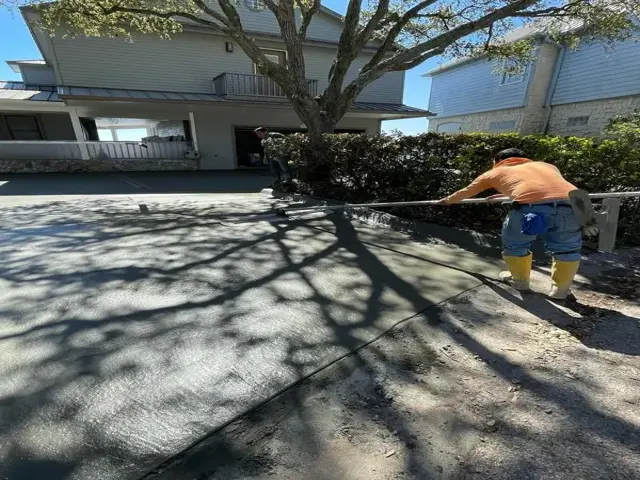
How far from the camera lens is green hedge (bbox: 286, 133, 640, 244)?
163 inches

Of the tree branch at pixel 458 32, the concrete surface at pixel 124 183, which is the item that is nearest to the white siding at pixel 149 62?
the concrete surface at pixel 124 183

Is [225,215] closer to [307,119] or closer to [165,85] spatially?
[307,119]

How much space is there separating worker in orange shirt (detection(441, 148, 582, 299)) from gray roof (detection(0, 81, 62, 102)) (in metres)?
14.5

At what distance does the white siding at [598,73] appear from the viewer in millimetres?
12883

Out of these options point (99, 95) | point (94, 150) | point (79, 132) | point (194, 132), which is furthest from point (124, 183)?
point (194, 132)

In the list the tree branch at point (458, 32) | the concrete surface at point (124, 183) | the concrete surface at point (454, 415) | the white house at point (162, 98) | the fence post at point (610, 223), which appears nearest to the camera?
the concrete surface at point (454, 415)

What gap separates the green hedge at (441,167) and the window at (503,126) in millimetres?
13873

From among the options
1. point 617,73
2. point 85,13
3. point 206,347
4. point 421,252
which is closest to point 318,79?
point 85,13

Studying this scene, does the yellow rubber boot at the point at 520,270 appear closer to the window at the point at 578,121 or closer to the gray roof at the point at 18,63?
the window at the point at 578,121

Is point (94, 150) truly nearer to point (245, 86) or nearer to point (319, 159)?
point (245, 86)

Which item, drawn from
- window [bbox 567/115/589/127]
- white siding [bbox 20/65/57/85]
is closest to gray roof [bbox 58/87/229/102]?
white siding [bbox 20/65/57/85]

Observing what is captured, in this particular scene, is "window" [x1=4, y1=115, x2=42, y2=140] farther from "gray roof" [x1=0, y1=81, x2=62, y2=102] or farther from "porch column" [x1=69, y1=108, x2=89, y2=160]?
"porch column" [x1=69, y1=108, x2=89, y2=160]

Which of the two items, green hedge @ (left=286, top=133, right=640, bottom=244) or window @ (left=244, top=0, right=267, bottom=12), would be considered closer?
green hedge @ (left=286, top=133, right=640, bottom=244)

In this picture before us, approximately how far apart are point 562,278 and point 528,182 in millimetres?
879
